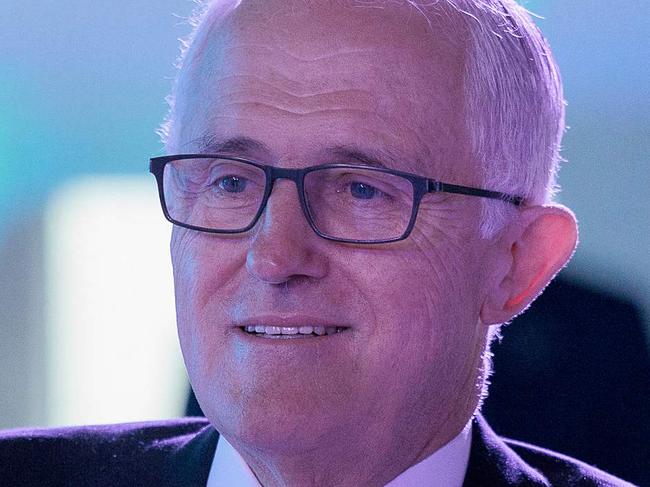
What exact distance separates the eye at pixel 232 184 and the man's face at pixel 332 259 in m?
0.07

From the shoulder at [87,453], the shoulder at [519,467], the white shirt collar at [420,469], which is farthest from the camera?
the shoulder at [87,453]

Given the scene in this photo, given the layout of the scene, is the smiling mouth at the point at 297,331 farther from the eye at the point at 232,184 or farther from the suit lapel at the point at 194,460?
the suit lapel at the point at 194,460

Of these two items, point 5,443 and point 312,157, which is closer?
point 312,157

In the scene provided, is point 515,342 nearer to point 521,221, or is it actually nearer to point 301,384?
point 521,221

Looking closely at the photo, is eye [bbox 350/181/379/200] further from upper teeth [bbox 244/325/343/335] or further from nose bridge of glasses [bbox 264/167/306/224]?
upper teeth [bbox 244/325/343/335]

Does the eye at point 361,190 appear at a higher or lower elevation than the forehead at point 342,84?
lower

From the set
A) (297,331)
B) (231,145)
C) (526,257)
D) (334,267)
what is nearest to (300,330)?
(297,331)

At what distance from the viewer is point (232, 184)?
184cm

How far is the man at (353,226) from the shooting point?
1.68 m

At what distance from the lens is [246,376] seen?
169cm

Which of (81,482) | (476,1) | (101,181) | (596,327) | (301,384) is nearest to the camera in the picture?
(301,384)

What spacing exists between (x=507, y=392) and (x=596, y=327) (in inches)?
12.2

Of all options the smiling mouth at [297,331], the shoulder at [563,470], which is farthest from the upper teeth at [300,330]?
the shoulder at [563,470]

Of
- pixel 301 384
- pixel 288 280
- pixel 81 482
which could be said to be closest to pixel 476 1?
pixel 288 280
